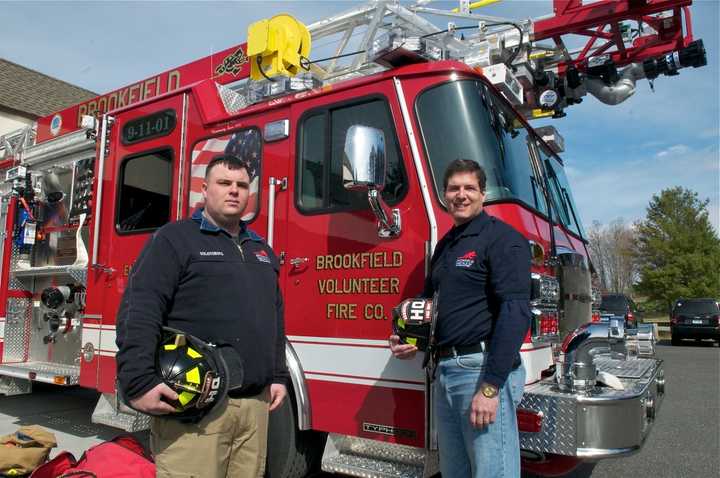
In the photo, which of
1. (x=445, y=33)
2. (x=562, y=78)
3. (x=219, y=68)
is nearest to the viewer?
(x=445, y=33)

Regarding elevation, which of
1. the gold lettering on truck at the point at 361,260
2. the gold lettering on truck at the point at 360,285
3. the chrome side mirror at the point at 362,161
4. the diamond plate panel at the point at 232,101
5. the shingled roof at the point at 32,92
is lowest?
the gold lettering on truck at the point at 360,285

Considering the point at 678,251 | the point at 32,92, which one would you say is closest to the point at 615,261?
the point at 678,251

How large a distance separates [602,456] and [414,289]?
3.86 ft

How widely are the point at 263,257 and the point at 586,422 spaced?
64.5 inches

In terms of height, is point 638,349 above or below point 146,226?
below

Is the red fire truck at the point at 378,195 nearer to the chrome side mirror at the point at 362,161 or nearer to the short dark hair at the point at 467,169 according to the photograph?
the chrome side mirror at the point at 362,161

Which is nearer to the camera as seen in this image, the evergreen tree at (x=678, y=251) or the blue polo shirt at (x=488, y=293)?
the blue polo shirt at (x=488, y=293)

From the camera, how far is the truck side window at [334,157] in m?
3.29

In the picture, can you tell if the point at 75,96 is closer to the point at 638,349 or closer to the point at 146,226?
the point at 146,226

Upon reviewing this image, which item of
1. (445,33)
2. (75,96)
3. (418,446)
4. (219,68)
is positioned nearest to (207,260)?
(418,446)

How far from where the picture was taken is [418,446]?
119 inches

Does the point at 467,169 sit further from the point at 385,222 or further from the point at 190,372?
the point at 190,372

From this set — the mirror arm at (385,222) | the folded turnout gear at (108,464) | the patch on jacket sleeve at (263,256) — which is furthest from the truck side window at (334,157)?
the folded turnout gear at (108,464)

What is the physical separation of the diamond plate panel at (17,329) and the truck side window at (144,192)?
2285 millimetres
